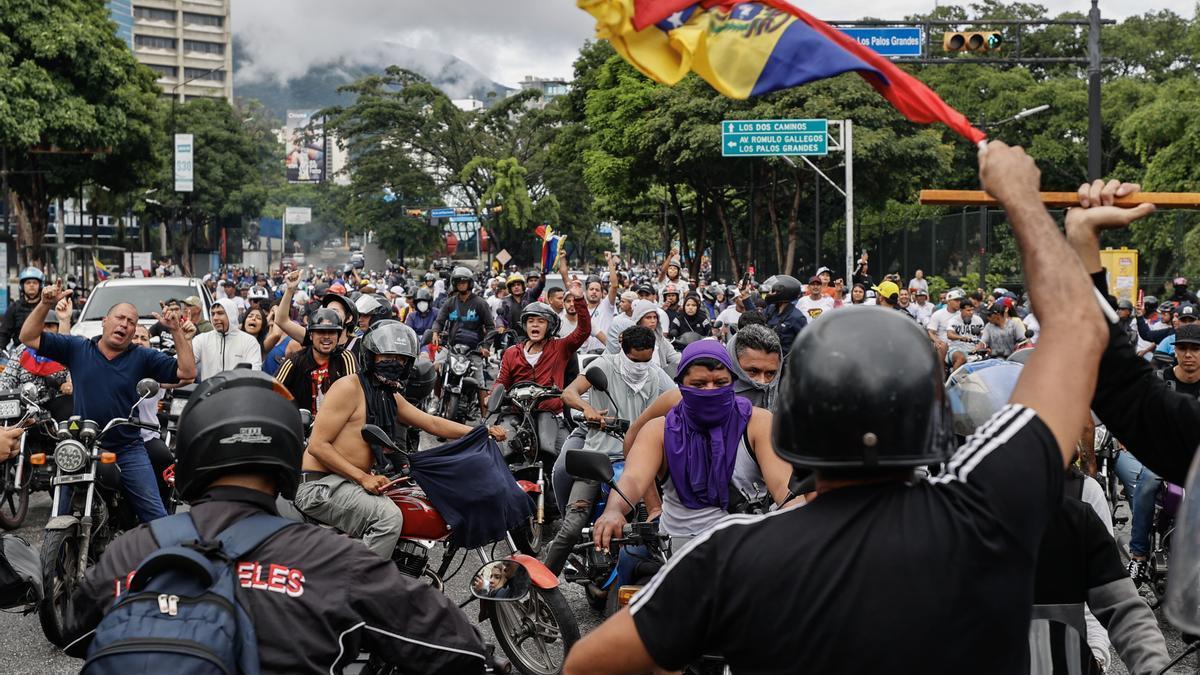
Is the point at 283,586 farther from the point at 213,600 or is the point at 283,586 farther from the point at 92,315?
the point at 92,315

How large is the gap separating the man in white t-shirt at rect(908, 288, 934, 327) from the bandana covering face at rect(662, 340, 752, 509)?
14.5 metres

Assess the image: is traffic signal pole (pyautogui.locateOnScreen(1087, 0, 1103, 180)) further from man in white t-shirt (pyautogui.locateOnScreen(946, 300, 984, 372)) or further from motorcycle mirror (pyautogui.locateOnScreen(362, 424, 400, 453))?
motorcycle mirror (pyautogui.locateOnScreen(362, 424, 400, 453))

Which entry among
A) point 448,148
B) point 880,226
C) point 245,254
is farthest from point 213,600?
point 245,254

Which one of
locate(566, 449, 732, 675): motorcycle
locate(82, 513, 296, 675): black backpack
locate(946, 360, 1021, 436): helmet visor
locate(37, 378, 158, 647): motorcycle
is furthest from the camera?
locate(37, 378, 158, 647): motorcycle

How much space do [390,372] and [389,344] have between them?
0.49ft

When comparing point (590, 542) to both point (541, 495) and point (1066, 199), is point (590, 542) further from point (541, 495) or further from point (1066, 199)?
point (1066, 199)

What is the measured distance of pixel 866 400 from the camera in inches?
82.9

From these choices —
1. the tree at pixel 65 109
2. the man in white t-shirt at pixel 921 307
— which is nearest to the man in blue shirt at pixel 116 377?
the man in white t-shirt at pixel 921 307

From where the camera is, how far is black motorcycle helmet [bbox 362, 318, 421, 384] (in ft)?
21.9

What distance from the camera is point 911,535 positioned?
2062 mm

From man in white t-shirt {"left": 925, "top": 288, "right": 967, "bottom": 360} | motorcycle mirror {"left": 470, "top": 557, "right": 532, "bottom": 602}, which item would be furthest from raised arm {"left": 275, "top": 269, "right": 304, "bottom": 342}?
man in white t-shirt {"left": 925, "top": 288, "right": 967, "bottom": 360}

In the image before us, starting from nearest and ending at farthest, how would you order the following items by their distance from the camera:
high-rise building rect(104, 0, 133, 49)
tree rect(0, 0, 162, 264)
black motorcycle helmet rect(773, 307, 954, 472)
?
black motorcycle helmet rect(773, 307, 954, 472), tree rect(0, 0, 162, 264), high-rise building rect(104, 0, 133, 49)

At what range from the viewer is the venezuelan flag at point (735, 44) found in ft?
11.5

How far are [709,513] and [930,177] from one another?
126ft
